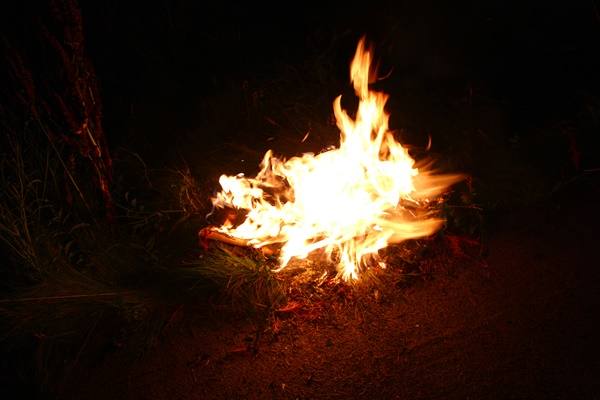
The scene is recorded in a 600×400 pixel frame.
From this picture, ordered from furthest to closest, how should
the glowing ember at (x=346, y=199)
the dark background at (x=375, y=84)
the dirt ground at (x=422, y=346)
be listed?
the dark background at (x=375, y=84) → the glowing ember at (x=346, y=199) → the dirt ground at (x=422, y=346)

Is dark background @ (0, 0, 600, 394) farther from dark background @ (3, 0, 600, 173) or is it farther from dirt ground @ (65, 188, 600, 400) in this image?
dirt ground @ (65, 188, 600, 400)

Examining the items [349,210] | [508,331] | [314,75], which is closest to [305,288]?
[349,210]

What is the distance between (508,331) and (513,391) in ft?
1.29

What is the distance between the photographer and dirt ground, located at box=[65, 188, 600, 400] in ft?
7.46

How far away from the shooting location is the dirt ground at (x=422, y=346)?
89.5 inches

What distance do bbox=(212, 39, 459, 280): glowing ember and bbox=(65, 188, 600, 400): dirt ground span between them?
413 millimetres

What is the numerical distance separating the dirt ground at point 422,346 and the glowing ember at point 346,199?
413mm

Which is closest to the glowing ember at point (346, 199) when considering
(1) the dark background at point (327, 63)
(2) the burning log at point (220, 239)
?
(2) the burning log at point (220, 239)

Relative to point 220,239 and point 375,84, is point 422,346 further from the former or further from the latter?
point 375,84

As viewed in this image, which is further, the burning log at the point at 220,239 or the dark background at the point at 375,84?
the dark background at the point at 375,84

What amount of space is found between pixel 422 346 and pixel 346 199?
1189 millimetres

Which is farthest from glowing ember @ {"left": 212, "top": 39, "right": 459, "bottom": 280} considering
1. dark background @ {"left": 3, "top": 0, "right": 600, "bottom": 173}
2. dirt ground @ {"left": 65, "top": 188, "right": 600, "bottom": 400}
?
dark background @ {"left": 3, "top": 0, "right": 600, "bottom": 173}

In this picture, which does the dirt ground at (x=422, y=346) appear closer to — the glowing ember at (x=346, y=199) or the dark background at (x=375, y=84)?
the dark background at (x=375, y=84)

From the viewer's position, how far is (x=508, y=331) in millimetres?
2479
